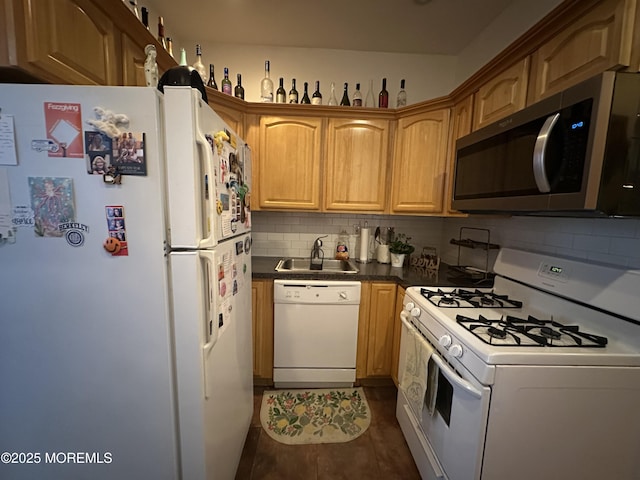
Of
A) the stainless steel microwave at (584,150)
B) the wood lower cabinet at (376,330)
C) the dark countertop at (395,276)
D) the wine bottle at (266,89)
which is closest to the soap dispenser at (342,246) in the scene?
the dark countertop at (395,276)

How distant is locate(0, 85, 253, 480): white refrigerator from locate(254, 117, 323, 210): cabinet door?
125cm

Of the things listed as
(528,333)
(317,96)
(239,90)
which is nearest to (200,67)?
(239,90)

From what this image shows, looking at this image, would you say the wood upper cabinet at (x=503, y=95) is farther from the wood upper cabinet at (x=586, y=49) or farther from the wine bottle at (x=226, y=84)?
the wine bottle at (x=226, y=84)

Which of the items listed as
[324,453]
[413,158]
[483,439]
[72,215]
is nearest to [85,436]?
[72,215]

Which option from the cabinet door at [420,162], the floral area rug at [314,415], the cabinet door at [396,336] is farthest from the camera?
the cabinet door at [420,162]

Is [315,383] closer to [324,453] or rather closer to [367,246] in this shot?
[324,453]

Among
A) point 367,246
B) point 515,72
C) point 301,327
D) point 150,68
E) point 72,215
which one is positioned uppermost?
point 515,72

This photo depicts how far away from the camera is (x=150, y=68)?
33.2 inches

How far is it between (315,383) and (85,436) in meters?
1.49

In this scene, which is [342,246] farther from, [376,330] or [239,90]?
[239,90]

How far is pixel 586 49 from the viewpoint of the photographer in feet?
3.21

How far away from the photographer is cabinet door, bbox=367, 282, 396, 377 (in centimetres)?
197

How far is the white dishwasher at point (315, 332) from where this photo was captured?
6.31ft

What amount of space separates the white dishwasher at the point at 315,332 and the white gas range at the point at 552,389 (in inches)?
34.4
